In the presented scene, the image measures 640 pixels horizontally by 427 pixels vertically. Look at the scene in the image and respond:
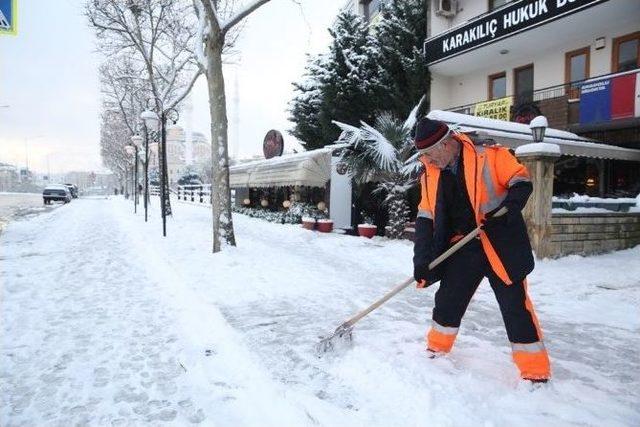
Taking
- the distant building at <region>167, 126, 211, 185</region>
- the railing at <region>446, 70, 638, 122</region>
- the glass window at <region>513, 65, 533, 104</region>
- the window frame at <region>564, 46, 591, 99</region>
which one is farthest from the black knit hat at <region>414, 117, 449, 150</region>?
the distant building at <region>167, 126, 211, 185</region>

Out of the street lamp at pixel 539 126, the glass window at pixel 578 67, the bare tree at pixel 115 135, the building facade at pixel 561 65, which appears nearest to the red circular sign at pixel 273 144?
the building facade at pixel 561 65

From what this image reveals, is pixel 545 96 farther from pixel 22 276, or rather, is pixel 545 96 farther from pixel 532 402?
pixel 22 276

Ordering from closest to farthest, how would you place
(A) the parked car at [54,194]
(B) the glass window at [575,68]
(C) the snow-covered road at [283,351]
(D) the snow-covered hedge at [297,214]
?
1. (C) the snow-covered road at [283,351]
2. (B) the glass window at [575,68]
3. (D) the snow-covered hedge at [297,214]
4. (A) the parked car at [54,194]

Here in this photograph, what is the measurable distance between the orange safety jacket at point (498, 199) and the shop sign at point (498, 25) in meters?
11.7

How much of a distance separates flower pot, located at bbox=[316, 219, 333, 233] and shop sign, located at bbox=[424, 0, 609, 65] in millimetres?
7840

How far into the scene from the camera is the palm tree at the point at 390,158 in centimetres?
1012

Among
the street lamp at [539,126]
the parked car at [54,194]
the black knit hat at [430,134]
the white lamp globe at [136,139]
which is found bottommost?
the parked car at [54,194]

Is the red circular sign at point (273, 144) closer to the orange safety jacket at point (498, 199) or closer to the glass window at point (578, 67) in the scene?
the glass window at point (578, 67)

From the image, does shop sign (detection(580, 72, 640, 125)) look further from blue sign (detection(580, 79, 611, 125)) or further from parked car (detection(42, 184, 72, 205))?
parked car (detection(42, 184, 72, 205))

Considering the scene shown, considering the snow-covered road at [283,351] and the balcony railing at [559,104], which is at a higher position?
the balcony railing at [559,104]

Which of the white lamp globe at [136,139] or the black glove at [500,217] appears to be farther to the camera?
the white lamp globe at [136,139]

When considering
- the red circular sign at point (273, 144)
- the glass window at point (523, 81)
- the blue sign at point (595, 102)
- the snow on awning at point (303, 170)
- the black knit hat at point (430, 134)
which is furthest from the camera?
the red circular sign at point (273, 144)

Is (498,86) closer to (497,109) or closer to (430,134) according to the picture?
(497,109)

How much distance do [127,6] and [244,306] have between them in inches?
590
